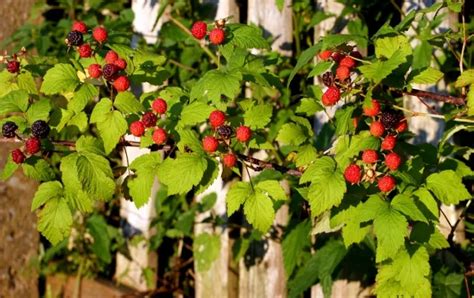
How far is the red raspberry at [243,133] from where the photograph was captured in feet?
6.23

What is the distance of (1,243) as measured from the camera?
380cm

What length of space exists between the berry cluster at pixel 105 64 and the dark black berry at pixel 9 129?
8.8 inches

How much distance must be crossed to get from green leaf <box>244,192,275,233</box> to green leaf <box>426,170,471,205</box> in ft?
1.26

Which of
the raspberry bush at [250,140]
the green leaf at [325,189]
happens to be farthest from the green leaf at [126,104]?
the green leaf at [325,189]

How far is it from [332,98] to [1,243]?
8.25 feet

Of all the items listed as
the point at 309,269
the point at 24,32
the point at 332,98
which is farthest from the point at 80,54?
the point at 24,32

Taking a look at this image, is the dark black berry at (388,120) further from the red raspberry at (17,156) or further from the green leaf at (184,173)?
the red raspberry at (17,156)

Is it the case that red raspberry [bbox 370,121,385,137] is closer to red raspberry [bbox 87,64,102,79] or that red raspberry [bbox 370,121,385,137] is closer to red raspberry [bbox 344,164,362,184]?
red raspberry [bbox 344,164,362,184]

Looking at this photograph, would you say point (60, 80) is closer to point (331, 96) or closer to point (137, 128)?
point (137, 128)

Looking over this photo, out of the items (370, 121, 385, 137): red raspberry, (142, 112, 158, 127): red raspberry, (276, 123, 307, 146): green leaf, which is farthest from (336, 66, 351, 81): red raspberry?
(142, 112, 158, 127): red raspberry

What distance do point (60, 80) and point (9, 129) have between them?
0.56 ft

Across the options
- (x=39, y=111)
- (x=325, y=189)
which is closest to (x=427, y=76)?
(x=325, y=189)

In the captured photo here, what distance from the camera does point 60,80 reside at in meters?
1.92

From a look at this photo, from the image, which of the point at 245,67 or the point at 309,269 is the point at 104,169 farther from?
the point at 309,269
